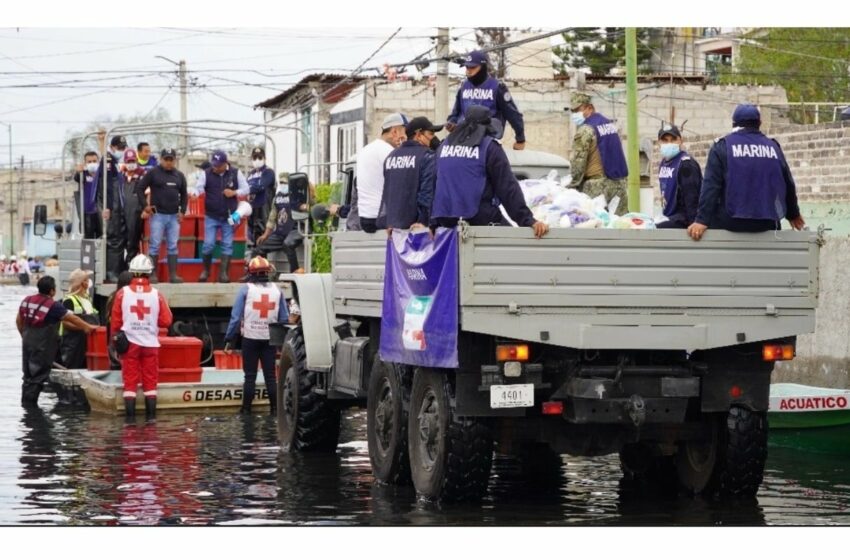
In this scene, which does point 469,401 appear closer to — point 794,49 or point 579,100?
point 579,100

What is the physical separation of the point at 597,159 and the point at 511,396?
4863mm

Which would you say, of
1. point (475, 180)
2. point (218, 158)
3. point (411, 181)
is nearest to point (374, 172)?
point (411, 181)

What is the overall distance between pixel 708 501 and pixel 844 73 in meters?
40.2

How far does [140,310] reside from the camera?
2025cm

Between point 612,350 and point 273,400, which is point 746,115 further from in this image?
point 273,400

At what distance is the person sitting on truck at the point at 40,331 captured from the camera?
71.8 ft

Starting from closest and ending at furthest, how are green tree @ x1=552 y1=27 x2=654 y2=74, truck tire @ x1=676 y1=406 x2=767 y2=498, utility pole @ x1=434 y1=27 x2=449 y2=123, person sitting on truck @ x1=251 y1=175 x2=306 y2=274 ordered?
truck tire @ x1=676 y1=406 x2=767 y2=498, person sitting on truck @ x1=251 y1=175 x2=306 y2=274, utility pole @ x1=434 y1=27 x2=449 y2=123, green tree @ x1=552 y1=27 x2=654 y2=74

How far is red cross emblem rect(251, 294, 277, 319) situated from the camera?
66.5 ft

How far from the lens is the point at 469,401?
39.9 feet

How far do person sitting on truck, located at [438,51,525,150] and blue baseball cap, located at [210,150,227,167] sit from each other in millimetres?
8054

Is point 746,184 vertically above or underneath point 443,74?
underneath

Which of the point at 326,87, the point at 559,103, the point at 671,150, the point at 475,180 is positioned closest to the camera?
the point at 475,180

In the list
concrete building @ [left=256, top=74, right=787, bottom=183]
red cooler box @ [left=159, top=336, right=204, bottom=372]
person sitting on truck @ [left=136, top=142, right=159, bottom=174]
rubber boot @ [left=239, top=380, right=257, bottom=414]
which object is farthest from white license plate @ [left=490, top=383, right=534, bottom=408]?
concrete building @ [left=256, top=74, right=787, bottom=183]

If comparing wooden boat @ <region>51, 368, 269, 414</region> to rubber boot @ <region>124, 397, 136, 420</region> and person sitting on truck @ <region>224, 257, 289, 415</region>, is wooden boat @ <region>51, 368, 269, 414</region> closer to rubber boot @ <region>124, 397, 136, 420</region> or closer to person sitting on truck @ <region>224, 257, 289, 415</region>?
rubber boot @ <region>124, 397, 136, 420</region>
